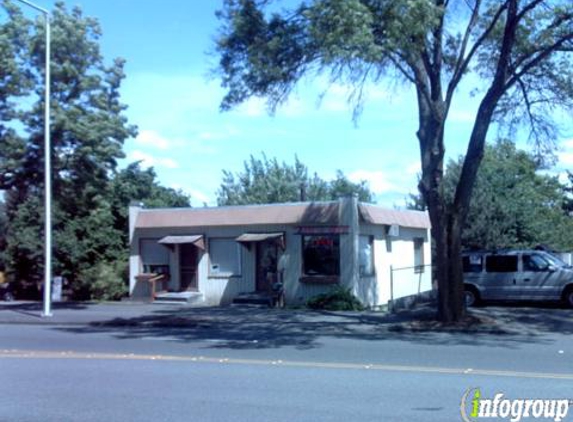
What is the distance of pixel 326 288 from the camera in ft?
83.6

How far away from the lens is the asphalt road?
347 inches

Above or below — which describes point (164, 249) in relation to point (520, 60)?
below

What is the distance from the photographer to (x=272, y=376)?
1116 cm

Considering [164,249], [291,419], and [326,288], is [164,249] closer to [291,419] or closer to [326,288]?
[326,288]

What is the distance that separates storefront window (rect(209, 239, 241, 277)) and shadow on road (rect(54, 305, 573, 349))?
11.8ft

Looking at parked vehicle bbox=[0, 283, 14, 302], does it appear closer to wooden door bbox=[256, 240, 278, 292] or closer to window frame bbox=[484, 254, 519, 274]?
wooden door bbox=[256, 240, 278, 292]

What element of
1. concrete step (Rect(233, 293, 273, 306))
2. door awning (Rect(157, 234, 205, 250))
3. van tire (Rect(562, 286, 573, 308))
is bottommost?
concrete step (Rect(233, 293, 273, 306))

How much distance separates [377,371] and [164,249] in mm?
18526

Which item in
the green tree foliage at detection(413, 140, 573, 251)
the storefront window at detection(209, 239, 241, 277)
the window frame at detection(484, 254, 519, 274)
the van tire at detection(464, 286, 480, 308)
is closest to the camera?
the window frame at detection(484, 254, 519, 274)

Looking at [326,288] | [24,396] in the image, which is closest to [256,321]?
[326,288]

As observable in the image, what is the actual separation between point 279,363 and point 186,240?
15.5 meters

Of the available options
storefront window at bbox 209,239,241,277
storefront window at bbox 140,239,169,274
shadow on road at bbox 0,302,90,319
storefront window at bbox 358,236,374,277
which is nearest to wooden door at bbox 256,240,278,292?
storefront window at bbox 209,239,241,277

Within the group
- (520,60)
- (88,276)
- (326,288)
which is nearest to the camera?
(520,60)

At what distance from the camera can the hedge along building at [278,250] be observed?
25.4 m
